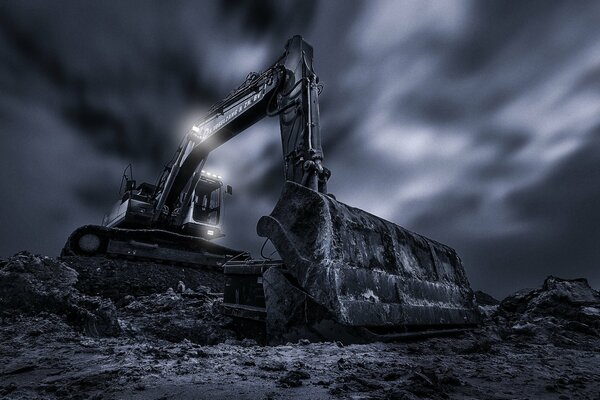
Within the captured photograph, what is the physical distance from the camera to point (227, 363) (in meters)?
1.68

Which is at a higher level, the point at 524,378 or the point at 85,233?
the point at 85,233

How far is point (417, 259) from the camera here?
12.1ft

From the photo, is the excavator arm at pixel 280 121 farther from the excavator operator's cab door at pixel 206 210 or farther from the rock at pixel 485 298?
the rock at pixel 485 298

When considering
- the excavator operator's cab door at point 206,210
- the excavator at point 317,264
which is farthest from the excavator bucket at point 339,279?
the excavator operator's cab door at point 206,210

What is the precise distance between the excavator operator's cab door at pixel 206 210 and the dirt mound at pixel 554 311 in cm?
734

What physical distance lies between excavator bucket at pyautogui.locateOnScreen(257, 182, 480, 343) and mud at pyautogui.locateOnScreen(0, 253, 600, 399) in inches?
7.8

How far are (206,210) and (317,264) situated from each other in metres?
7.77

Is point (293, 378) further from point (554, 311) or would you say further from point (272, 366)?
point (554, 311)

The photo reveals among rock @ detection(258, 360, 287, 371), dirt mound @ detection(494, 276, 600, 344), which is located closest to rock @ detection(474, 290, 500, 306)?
dirt mound @ detection(494, 276, 600, 344)

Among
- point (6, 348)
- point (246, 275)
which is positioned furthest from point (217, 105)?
point (6, 348)

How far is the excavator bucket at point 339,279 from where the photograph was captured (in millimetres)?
2344

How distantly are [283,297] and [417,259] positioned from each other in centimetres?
194

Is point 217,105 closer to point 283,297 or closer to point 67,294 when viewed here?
point 67,294

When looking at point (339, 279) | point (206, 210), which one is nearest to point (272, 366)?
point (339, 279)
